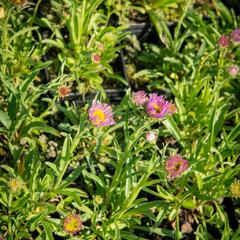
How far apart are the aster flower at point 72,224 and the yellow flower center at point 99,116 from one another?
15.8 inches

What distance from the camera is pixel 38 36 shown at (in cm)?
278

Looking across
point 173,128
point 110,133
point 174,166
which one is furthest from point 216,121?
point 174,166

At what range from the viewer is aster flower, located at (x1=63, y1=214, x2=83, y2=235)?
6.52 feet

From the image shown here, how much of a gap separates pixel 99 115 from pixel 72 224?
1.47ft

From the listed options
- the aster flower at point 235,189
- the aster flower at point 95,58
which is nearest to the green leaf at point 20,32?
the aster flower at point 95,58

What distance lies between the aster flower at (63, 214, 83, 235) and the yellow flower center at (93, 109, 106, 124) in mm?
402

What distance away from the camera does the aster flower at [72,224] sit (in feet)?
6.52

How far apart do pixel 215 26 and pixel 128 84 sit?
2.41ft

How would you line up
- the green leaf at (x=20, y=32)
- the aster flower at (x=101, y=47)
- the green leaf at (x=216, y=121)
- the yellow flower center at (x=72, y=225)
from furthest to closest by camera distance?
the aster flower at (x=101, y=47), the green leaf at (x=20, y=32), the green leaf at (x=216, y=121), the yellow flower center at (x=72, y=225)

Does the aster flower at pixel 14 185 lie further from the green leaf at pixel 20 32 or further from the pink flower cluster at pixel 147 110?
the green leaf at pixel 20 32

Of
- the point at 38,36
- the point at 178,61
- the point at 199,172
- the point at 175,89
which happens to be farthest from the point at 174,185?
the point at 38,36

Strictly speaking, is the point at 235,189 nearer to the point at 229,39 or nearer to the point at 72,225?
the point at 72,225

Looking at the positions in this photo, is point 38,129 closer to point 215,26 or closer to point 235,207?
point 235,207

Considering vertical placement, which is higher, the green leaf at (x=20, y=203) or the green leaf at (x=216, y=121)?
the green leaf at (x=216, y=121)
